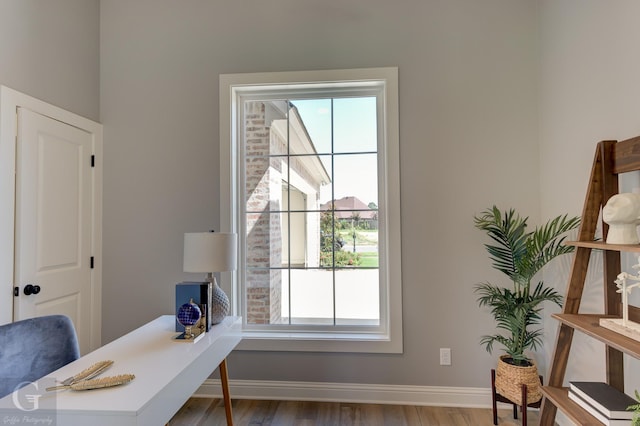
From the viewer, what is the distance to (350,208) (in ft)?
8.17

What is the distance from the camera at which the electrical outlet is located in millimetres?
2279

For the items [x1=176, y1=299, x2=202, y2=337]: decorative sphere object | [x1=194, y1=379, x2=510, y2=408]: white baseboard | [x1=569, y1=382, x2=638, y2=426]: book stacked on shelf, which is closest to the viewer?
[x1=569, y1=382, x2=638, y2=426]: book stacked on shelf

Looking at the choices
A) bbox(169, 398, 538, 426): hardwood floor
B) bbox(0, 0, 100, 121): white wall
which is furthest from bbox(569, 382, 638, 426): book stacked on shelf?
bbox(0, 0, 100, 121): white wall

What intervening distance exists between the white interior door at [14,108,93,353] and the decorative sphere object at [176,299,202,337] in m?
1.15

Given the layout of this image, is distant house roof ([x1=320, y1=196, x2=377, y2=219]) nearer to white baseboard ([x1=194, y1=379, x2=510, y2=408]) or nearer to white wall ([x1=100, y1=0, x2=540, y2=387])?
white wall ([x1=100, y1=0, x2=540, y2=387])

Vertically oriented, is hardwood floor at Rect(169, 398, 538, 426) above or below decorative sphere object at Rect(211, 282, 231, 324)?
below

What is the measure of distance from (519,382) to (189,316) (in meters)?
1.89

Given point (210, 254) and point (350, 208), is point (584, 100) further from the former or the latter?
point (210, 254)

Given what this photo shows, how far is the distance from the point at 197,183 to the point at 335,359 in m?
1.66

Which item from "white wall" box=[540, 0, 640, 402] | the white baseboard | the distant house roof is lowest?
the white baseboard

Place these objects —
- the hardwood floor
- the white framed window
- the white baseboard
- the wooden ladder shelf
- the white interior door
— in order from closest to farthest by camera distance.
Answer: the wooden ladder shelf, the white interior door, the hardwood floor, the white baseboard, the white framed window

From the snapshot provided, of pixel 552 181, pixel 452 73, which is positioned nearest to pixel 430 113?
pixel 452 73

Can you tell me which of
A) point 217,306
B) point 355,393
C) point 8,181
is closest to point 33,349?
point 217,306

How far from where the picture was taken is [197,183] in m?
2.47
